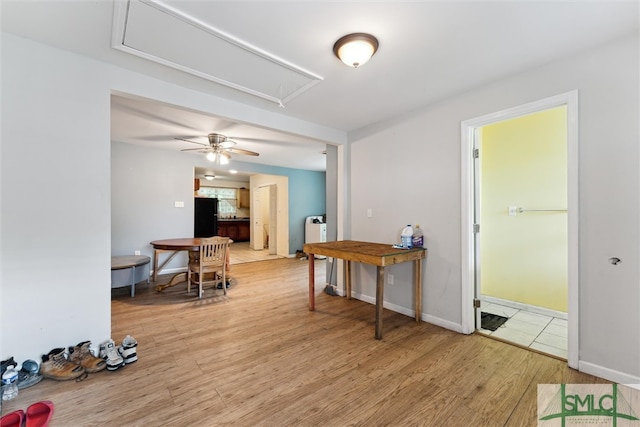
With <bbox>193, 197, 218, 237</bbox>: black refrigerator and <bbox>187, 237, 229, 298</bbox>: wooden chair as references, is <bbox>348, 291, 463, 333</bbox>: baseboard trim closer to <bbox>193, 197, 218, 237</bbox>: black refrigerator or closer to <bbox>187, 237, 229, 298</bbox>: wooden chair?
<bbox>187, 237, 229, 298</bbox>: wooden chair

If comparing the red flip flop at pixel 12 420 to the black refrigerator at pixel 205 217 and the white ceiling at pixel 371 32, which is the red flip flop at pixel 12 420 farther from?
the black refrigerator at pixel 205 217

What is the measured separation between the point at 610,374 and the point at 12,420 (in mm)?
3614

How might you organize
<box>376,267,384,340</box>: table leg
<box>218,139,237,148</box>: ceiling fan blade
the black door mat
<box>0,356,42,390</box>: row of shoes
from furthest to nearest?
1. <box>218,139,237,148</box>: ceiling fan blade
2. the black door mat
3. <box>376,267,384,340</box>: table leg
4. <box>0,356,42,390</box>: row of shoes

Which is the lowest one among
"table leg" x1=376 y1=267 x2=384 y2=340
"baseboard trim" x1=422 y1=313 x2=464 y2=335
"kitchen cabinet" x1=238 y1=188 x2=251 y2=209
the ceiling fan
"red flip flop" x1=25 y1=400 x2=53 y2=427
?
"baseboard trim" x1=422 y1=313 x2=464 y2=335

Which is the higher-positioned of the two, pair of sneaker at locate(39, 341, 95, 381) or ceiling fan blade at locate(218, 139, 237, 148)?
ceiling fan blade at locate(218, 139, 237, 148)

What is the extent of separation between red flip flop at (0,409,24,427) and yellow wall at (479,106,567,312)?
13.2 ft

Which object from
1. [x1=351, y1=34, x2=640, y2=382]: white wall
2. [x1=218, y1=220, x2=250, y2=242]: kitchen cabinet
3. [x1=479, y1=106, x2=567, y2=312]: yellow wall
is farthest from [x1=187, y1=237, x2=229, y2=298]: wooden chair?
[x1=218, y1=220, x2=250, y2=242]: kitchen cabinet

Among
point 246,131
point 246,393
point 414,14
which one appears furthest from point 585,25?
point 246,131

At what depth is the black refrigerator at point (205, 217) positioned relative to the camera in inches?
234

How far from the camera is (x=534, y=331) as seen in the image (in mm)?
2592

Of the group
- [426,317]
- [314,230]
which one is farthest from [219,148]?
[426,317]

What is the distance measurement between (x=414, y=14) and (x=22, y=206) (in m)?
2.83

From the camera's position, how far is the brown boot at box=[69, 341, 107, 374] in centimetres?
188

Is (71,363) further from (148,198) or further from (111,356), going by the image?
(148,198)
